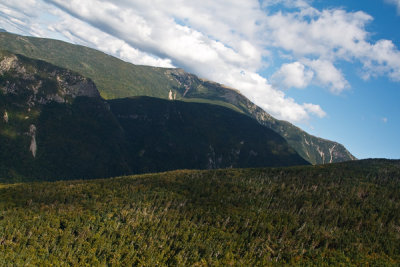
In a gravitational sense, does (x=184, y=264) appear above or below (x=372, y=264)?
below

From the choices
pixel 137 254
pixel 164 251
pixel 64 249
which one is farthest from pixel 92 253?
pixel 164 251

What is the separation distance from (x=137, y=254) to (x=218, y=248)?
178ft

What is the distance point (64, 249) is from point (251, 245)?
125 metres

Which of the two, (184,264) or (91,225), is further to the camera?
(91,225)

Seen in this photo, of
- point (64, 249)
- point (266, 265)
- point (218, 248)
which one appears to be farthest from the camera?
point (218, 248)

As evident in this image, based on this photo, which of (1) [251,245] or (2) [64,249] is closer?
(2) [64,249]

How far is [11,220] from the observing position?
18575 cm

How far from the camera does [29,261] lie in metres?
144

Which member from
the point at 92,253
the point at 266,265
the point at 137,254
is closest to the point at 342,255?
the point at 266,265

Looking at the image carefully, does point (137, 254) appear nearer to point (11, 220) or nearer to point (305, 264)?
point (11, 220)

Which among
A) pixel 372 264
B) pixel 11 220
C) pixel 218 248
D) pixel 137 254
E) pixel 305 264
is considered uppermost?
pixel 372 264

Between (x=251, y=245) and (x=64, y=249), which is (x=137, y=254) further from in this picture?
(x=251, y=245)

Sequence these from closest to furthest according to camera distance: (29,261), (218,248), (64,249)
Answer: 1. (29,261)
2. (64,249)
3. (218,248)

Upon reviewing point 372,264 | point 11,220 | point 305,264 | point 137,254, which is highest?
point 372,264
